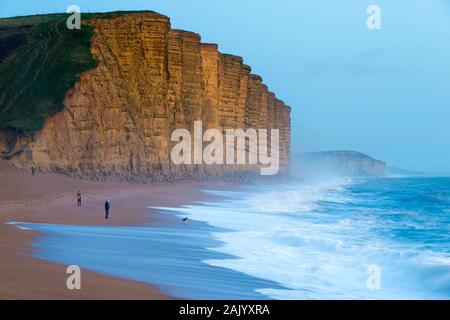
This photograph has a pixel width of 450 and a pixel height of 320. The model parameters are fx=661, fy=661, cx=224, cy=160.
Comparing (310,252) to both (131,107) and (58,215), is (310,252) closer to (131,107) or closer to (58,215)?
(58,215)

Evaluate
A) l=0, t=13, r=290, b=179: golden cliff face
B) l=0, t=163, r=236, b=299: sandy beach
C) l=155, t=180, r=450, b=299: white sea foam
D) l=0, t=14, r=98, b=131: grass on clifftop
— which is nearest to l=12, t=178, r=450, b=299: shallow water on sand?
l=155, t=180, r=450, b=299: white sea foam

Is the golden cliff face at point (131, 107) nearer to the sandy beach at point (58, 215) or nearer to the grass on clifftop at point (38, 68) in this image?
the grass on clifftop at point (38, 68)

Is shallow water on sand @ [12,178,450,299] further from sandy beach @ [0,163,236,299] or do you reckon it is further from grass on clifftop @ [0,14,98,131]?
grass on clifftop @ [0,14,98,131]

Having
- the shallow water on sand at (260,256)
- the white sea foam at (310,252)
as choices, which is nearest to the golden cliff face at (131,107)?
the white sea foam at (310,252)

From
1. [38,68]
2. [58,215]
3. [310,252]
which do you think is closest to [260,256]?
[310,252]
